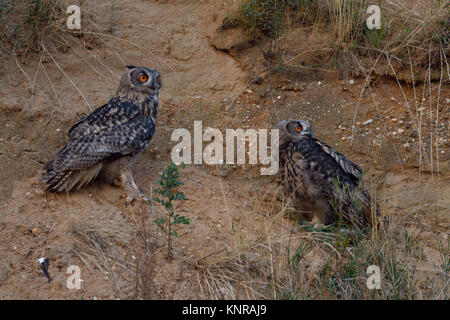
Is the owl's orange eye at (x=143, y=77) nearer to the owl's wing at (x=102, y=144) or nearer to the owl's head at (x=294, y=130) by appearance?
the owl's wing at (x=102, y=144)

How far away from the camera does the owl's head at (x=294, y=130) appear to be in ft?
18.5

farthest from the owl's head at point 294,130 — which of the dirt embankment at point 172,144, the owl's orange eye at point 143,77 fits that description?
the owl's orange eye at point 143,77

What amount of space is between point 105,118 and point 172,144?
3.38 ft

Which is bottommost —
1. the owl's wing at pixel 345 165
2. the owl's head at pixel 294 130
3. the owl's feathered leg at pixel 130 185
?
the owl's feathered leg at pixel 130 185

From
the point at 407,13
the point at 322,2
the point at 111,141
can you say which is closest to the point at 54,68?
the point at 111,141

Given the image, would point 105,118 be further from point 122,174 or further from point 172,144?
point 172,144

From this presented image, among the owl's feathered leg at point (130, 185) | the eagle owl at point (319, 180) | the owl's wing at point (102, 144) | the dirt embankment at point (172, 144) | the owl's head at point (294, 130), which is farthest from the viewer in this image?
the owl's head at point (294, 130)

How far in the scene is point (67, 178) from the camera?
476 centimetres

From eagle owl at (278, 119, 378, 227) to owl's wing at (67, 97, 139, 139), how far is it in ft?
5.55

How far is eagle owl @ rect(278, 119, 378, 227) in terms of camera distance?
5320mm

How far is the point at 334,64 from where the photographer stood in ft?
21.6

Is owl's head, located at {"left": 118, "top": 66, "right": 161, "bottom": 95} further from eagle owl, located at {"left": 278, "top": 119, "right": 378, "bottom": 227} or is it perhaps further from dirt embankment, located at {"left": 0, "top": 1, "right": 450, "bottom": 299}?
eagle owl, located at {"left": 278, "top": 119, "right": 378, "bottom": 227}

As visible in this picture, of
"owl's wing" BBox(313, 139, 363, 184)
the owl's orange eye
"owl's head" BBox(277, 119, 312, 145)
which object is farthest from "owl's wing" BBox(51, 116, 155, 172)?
"owl's wing" BBox(313, 139, 363, 184)

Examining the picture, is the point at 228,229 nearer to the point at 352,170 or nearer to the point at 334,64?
the point at 352,170
